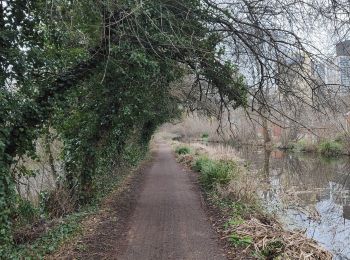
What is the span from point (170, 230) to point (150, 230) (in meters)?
0.44

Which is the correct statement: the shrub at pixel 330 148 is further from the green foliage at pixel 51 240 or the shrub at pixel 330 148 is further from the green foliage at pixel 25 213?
the green foliage at pixel 25 213

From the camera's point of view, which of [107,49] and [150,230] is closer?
[107,49]

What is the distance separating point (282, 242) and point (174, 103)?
16.0 m

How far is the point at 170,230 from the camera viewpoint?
8.65 meters

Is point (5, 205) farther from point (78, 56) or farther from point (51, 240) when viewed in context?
point (78, 56)

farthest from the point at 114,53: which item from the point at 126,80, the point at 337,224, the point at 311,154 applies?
the point at 311,154

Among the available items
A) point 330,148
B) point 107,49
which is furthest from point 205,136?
point 107,49

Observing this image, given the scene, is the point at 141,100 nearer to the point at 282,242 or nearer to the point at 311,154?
the point at 282,242

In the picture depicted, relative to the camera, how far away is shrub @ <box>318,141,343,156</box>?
35.2 meters

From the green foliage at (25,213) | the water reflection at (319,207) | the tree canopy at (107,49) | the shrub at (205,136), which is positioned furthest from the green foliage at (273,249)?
the shrub at (205,136)

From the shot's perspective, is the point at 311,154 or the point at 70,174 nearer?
the point at 70,174

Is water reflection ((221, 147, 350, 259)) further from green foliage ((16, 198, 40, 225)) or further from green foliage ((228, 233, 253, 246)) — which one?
green foliage ((16, 198, 40, 225))

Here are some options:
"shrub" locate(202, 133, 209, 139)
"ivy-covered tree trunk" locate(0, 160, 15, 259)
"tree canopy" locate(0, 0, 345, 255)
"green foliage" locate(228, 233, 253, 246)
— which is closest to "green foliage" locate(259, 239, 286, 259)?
"green foliage" locate(228, 233, 253, 246)

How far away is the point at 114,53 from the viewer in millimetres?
8258
